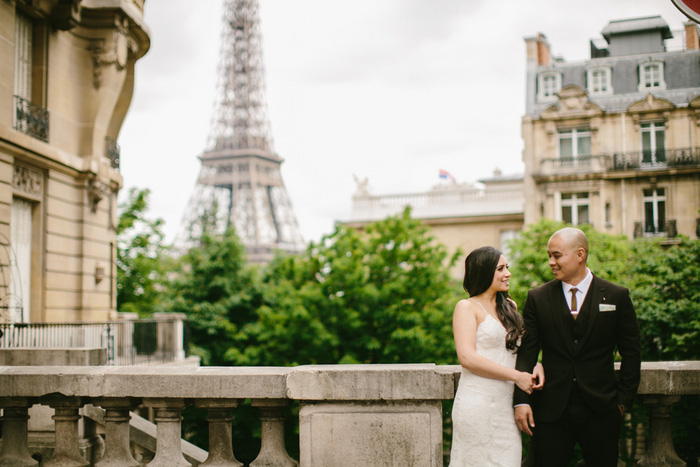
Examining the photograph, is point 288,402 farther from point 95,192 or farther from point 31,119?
point 95,192

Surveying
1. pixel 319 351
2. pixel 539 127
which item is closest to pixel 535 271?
pixel 319 351

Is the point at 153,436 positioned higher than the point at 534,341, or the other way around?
the point at 534,341

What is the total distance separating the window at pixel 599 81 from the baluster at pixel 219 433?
122 feet

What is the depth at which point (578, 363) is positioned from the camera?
4.61 meters

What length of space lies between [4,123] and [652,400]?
42.4 feet

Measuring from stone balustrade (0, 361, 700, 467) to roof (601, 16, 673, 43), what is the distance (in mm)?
39631

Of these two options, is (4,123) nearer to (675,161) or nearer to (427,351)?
(427,351)

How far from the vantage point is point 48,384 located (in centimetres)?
541

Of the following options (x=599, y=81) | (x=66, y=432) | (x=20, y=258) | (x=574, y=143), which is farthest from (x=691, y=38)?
(x=66, y=432)

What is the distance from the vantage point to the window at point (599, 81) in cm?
3856

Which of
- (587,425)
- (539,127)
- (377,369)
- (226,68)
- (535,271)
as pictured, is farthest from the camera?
(226,68)

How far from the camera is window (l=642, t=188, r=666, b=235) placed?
35.1m

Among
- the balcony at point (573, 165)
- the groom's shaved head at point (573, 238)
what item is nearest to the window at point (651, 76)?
the balcony at point (573, 165)

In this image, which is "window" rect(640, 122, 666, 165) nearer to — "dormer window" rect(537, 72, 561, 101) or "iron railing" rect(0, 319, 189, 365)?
"dormer window" rect(537, 72, 561, 101)
